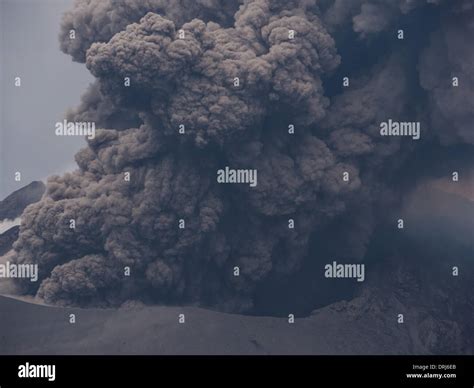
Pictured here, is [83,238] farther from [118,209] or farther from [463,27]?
[463,27]

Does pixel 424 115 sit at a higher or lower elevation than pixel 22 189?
higher

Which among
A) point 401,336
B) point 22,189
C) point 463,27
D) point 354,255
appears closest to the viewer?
point 463,27

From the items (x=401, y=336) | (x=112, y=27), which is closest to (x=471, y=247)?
(x=401, y=336)

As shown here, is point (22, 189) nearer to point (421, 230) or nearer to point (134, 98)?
point (134, 98)

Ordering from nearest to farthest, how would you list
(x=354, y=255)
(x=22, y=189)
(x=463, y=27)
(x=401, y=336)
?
1. (x=463, y=27)
2. (x=401, y=336)
3. (x=354, y=255)
4. (x=22, y=189)

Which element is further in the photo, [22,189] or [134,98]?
[22,189]

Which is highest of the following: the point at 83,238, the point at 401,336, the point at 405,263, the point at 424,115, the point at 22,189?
the point at 424,115
